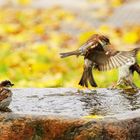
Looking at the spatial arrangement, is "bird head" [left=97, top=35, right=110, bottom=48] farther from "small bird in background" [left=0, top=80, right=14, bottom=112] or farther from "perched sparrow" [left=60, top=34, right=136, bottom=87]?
"small bird in background" [left=0, top=80, right=14, bottom=112]

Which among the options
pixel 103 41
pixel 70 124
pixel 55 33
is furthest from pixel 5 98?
pixel 55 33

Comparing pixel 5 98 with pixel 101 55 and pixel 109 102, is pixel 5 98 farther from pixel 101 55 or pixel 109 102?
pixel 101 55

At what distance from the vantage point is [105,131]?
16.8ft

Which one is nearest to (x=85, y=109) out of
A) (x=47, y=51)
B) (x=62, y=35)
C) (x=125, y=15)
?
(x=47, y=51)

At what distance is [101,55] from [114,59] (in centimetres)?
12

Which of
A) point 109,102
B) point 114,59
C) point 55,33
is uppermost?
point 55,33

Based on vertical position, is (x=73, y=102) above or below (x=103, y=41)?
Result: below

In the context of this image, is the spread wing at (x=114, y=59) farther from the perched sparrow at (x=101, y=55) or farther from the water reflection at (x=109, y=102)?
the water reflection at (x=109, y=102)

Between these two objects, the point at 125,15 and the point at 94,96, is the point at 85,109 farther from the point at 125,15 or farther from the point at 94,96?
the point at 125,15

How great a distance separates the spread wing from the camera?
6547 millimetres

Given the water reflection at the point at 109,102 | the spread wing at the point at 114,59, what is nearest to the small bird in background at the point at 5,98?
the water reflection at the point at 109,102

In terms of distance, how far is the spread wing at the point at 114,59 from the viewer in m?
6.55

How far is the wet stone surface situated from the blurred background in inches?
83.9

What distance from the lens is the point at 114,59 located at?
6590mm
